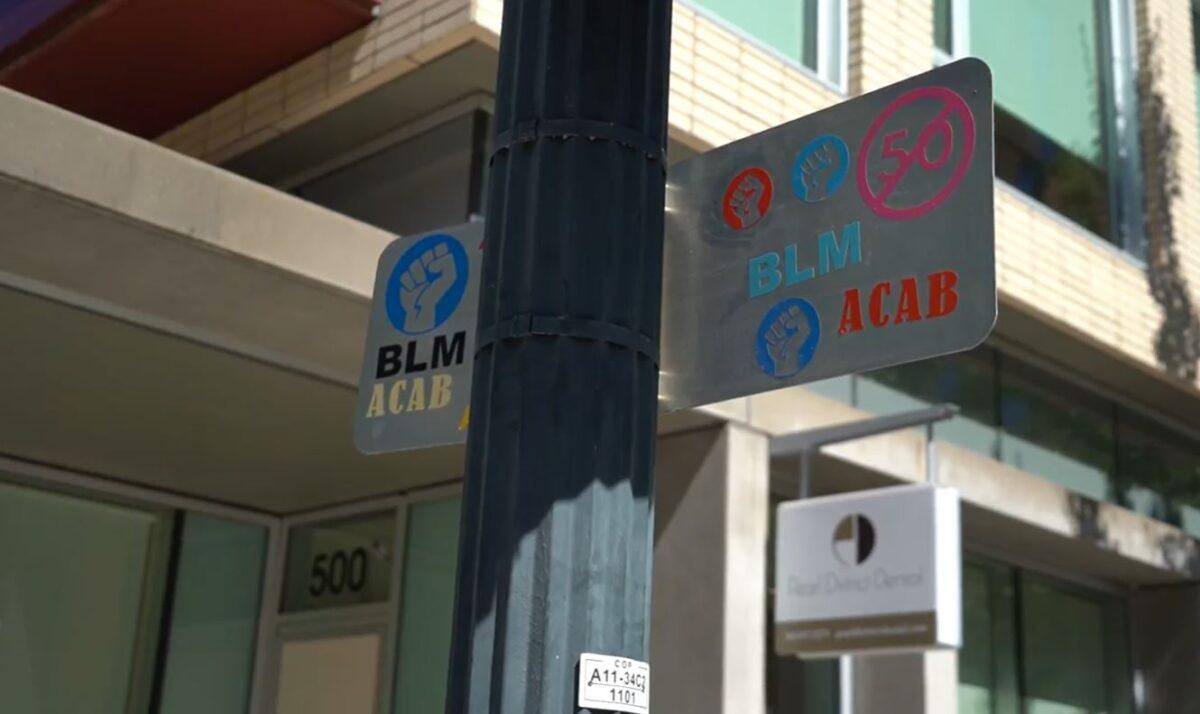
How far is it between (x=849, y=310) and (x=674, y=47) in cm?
631

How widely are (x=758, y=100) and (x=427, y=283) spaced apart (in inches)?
238

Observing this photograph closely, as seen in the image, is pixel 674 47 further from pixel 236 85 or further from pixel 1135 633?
pixel 1135 633

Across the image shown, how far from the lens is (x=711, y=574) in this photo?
918 centimetres

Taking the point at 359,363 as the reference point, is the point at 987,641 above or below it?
below

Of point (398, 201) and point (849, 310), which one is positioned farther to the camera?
point (398, 201)

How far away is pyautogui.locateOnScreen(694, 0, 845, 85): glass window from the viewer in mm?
10359

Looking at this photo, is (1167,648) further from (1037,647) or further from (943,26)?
(943,26)

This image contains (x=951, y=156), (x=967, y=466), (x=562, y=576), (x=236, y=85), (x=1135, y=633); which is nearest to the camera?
(x=562, y=576)

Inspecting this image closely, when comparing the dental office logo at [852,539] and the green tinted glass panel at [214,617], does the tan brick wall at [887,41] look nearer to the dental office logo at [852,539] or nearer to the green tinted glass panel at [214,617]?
the dental office logo at [852,539]

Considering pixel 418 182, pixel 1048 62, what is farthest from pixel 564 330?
pixel 1048 62

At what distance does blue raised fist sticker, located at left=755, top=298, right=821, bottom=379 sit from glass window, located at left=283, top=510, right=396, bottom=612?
26.3 feet

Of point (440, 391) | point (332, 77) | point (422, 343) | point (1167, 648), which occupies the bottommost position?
point (440, 391)

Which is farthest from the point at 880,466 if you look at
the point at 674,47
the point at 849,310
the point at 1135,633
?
the point at 849,310

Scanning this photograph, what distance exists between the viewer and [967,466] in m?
11.3
